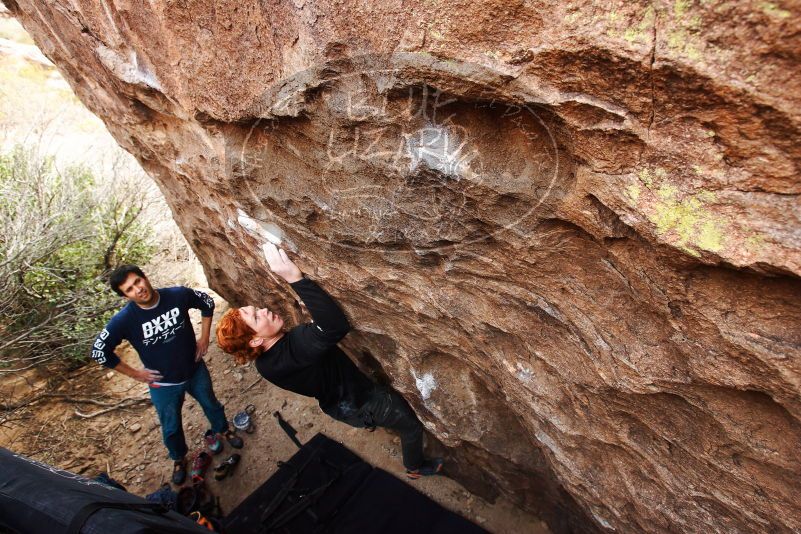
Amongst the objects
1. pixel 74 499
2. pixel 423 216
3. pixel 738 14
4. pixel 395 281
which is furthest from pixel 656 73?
pixel 74 499

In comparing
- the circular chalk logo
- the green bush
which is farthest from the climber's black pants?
the green bush

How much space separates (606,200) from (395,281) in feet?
3.23

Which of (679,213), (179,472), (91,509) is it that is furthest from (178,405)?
(679,213)

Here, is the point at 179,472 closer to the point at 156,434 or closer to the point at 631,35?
the point at 156,434

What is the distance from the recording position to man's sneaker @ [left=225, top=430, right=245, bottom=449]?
3.52 meters

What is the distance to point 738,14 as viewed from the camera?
877mm

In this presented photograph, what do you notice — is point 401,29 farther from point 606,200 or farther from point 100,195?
point 100,195

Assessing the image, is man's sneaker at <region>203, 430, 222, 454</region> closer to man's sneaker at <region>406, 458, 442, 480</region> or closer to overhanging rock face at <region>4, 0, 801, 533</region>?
man's sneaker at <region>406, 458, 442, 480</region>

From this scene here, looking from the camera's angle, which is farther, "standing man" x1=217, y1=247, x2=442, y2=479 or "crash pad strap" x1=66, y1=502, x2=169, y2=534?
"standing man" x1=217, y1=247, x2=442, y2=479

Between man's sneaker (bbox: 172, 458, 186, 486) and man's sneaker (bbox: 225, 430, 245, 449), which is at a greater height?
man's sneaker (bbox: 225, 430, 245, 449)

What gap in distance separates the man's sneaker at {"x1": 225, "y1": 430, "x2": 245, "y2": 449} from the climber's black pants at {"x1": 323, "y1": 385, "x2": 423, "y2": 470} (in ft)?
4.02

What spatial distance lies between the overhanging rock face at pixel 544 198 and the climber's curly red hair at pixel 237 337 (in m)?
0.42

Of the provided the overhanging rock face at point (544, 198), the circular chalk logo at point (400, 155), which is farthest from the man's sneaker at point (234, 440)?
the circular chalk logo at point (400, 155)

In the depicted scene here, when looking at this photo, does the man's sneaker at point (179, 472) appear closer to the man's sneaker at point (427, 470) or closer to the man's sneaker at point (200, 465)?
the man's sneaker at point (200, 465)
